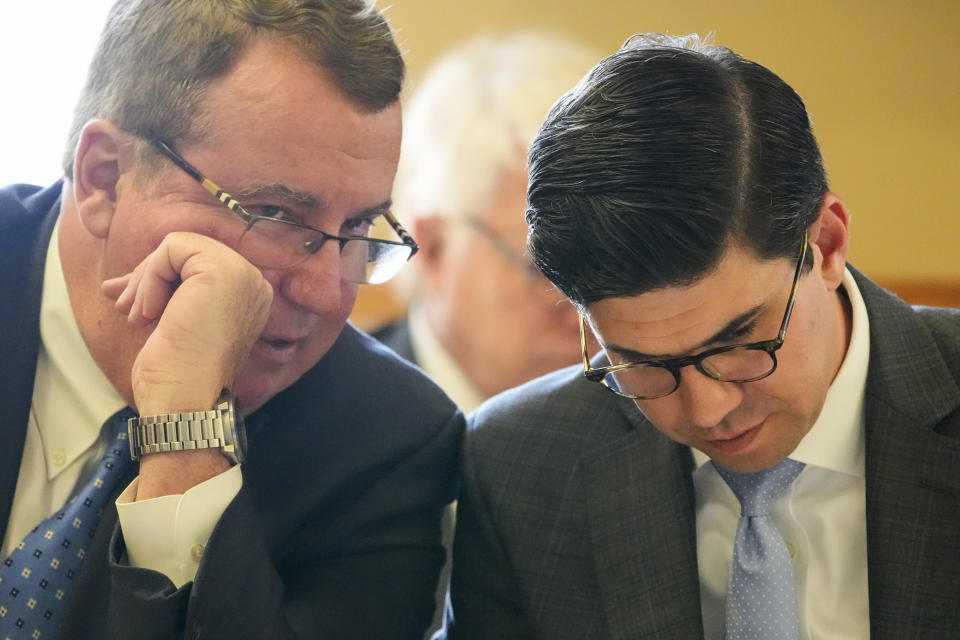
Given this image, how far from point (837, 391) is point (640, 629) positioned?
45 cm

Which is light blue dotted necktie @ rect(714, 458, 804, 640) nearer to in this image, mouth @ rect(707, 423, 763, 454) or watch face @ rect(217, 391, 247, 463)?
mouth @ rect(707, 423, 763, 454)

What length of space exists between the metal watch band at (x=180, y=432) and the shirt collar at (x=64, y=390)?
0.70ft

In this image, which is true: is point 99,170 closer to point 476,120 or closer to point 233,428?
point 233,428

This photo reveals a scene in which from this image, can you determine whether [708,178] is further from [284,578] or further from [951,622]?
[284,578]

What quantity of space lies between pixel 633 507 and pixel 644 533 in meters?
0.04

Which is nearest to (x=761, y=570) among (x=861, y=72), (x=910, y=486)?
(x=910, y=486)

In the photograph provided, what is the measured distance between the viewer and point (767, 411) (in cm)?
142

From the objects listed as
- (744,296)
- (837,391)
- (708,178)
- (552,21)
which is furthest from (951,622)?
(552,21)

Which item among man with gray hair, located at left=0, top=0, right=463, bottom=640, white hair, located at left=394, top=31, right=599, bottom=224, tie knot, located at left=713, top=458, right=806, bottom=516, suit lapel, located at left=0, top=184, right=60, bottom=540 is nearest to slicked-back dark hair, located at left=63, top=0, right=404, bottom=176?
man with gray hair, located at left=0, top=0, right=463, bottom=640

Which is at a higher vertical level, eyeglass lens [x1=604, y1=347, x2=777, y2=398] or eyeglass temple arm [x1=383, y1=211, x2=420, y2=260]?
eyeglass temple arm [x1=383, y1=211, x2=420, y2=260]

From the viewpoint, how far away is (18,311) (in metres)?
1.66

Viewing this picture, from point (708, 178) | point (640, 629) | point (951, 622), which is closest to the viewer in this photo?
point (708, 178)

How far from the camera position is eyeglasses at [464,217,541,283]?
113 inches

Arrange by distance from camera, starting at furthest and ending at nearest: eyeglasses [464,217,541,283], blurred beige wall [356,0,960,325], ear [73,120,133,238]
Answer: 1. blurred beige wall [356,0,960,325]
2. eyeglasses [464,217,541,283]
3. ear [73,120,133,238]
